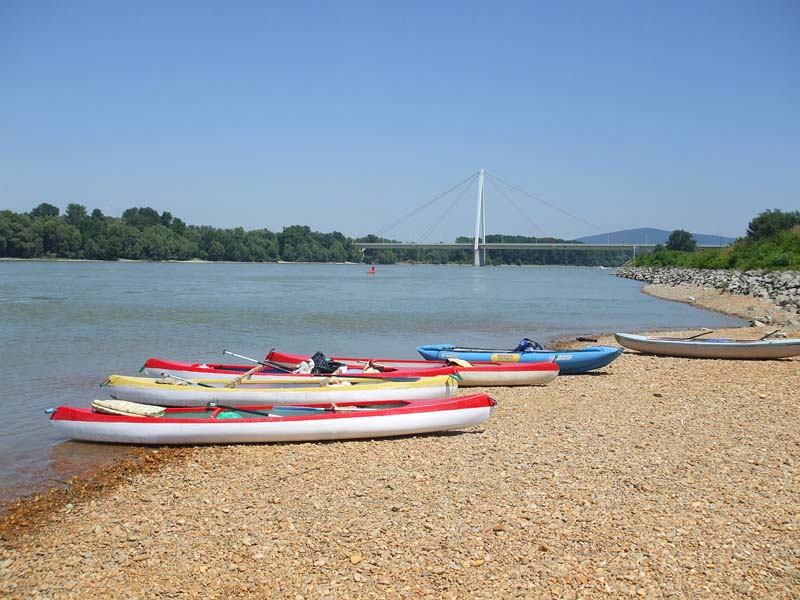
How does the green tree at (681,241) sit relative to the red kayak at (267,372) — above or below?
above

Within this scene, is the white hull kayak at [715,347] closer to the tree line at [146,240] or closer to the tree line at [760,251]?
the tree line at [760,251]

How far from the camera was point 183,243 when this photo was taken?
117 meters

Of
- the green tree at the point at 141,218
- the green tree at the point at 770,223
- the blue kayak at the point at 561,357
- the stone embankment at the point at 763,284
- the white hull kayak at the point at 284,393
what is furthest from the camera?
the green tree at the point at 141,218

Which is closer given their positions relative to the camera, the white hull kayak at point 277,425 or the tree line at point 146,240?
the white hull kayak at point 277,425

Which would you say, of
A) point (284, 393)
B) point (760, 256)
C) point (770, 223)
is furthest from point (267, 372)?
point (770, 223)

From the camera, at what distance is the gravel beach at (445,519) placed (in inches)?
175

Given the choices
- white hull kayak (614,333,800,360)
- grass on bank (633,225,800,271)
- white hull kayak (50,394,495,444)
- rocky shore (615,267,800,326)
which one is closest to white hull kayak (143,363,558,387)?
white hull kayak (50,394,495,444)

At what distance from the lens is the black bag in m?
10.6

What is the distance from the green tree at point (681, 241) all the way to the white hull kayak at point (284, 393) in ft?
276

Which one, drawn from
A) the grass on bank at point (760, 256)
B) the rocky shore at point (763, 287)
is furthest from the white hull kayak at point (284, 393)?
the grass on bank at point (760, 256)

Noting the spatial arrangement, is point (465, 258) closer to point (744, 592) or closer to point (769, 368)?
point (769, 368)

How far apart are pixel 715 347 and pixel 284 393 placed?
8857 mm

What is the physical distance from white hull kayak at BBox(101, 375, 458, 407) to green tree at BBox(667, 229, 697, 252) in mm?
84194

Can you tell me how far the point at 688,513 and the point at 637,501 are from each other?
41cm
